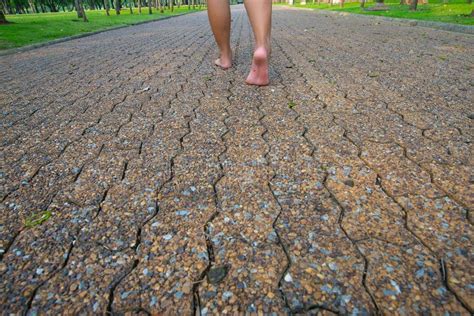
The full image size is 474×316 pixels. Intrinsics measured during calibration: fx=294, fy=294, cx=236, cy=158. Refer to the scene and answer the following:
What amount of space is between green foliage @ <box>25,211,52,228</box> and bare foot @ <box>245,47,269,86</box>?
184cm

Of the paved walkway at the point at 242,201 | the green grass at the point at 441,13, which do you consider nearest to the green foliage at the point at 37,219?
the paved walkway at the point at 242,201

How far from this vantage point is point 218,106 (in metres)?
→ 2.31

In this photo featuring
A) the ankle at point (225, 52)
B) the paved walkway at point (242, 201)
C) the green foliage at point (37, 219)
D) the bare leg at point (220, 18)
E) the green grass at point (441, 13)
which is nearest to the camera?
the paved walkway at point (242, 201)

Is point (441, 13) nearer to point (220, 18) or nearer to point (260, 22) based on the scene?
point (220, 18)

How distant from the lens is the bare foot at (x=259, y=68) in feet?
7.79

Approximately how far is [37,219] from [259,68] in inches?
78.1

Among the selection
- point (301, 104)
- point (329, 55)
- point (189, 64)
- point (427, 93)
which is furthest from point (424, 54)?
point (189, 64)

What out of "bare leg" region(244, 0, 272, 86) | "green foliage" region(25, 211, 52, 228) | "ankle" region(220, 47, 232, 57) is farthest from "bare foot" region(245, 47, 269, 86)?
"green foliage" region(25, 211, 52, 228)

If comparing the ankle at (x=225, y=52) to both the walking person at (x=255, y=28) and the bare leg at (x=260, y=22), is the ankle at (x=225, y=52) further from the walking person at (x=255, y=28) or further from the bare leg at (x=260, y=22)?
the bare leg at (x=260, y=22)

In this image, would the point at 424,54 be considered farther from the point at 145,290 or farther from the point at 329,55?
the point at 145,290

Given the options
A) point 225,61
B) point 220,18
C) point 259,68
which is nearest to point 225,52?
point 225,61

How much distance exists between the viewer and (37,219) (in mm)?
1169

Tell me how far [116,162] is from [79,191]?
0.90 ft

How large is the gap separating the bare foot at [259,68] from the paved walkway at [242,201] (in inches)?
5.6
